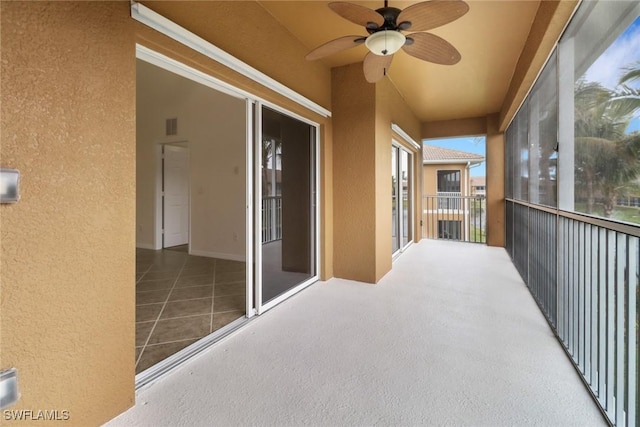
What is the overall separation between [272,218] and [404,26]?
86.4 inches

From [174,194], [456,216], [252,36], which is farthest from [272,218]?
[456,216]

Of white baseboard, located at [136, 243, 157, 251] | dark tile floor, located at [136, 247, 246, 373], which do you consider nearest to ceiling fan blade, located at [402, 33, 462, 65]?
dark tile floor, located at [136, 247, 246, 373]

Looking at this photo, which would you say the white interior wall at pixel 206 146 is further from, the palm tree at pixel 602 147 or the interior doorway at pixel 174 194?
the palm tree at pixel 602 147

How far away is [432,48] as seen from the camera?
1.91 metres

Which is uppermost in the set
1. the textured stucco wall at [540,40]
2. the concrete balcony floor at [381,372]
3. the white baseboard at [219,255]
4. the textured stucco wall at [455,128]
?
the textured stucco wall at [455,128]

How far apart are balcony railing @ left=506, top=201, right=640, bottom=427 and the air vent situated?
5524mm

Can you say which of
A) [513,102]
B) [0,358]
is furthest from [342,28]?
[0,358]

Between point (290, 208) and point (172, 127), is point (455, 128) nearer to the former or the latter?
point (290, 208)

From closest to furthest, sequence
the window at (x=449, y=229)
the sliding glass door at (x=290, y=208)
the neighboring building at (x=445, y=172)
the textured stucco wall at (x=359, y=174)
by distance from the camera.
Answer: the sliding glass door at (x=290, y=208) → the textured stucco wall at (x=359, y=174) → the window at (x=449, y=229) → the neighboring building at (x=445, y=172)

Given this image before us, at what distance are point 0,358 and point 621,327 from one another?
2.71m

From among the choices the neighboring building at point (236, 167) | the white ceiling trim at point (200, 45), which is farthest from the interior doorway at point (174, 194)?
the white ceiling trim at point (200, 45)

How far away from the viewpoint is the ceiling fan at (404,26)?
62.2 inches

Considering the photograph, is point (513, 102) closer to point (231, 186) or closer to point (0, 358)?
point (231, 186)

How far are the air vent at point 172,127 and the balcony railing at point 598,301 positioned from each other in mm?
5524
